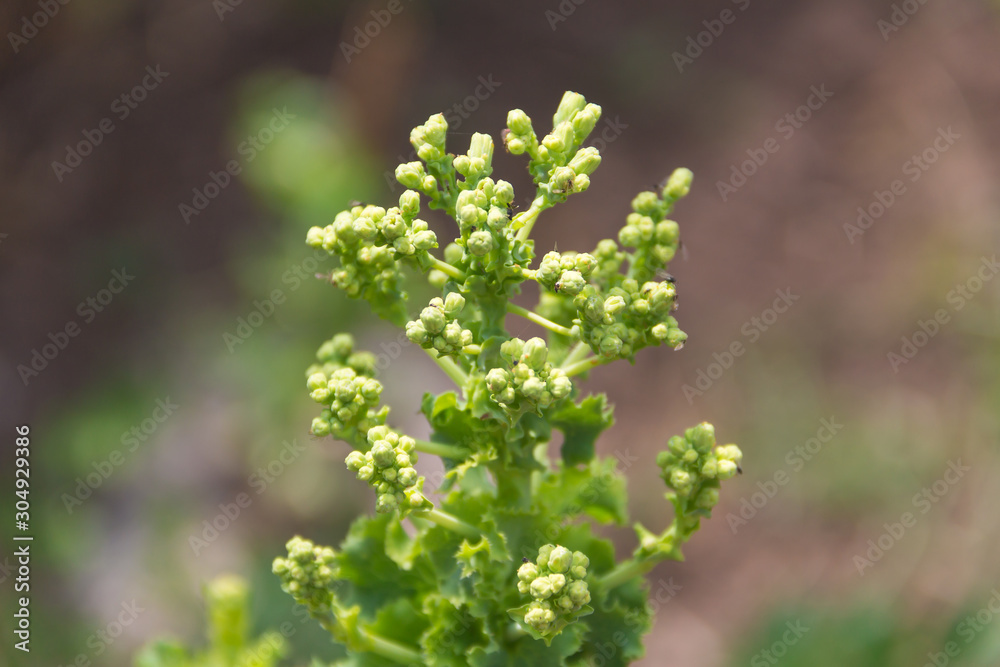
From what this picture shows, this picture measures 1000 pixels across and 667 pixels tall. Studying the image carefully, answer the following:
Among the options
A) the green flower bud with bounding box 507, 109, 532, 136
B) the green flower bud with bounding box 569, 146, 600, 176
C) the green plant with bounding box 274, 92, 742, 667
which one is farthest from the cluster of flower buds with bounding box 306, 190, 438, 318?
the green flower bud with bounding box 569, 146, 600, 176

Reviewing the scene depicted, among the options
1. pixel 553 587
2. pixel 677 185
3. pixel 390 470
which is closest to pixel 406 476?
pixel 390 470

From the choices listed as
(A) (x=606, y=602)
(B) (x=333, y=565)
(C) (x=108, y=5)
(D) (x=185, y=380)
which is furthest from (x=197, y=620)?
(C) (x=108, y=5)

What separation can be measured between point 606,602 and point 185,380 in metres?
8.55

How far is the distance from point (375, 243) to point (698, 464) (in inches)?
62.8

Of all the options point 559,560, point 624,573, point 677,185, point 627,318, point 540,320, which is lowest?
point 559,560

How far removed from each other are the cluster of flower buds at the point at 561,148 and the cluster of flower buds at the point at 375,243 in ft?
1.57

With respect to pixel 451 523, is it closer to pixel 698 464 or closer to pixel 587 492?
pixel 587 492

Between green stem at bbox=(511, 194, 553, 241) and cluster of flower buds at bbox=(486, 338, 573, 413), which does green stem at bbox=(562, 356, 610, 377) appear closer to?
cluster of flower buds at bbox=(486, 338, 573, 413)

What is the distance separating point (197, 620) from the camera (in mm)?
9078

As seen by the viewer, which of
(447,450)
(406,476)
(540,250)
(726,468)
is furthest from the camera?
(540,250)

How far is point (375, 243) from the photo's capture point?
3514 mm

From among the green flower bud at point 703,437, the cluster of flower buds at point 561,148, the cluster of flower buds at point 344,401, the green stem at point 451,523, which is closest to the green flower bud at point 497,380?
the cluster of flower buds at point 344,401

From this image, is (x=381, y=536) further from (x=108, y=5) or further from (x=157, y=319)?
(x=108, y=5)

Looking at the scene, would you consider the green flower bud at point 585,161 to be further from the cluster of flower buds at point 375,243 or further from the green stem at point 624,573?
the green stem at point 624,573
